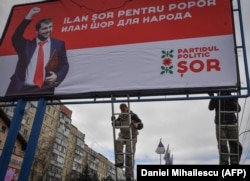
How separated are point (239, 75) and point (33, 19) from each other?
5.14 metres

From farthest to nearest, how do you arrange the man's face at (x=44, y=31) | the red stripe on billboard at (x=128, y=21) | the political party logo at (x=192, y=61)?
1. the man's face at (x=44, y=31)
2. the red stripe on billboard at (x=128, y=21)
3. the political party logo at (x=192, y=61)

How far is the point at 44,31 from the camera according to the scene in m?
7.73

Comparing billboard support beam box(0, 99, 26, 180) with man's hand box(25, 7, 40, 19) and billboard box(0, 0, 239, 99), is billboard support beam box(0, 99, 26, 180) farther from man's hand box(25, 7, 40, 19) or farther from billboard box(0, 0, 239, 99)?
man's hand box(25, 7, 40, 19)

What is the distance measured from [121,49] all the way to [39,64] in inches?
75.1

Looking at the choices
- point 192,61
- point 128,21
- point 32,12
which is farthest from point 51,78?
point 192,61

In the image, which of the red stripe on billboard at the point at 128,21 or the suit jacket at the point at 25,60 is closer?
the red stripe on billboard at the point at 128,21

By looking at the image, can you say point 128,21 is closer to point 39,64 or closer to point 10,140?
point 39,64

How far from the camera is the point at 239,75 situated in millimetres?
5754

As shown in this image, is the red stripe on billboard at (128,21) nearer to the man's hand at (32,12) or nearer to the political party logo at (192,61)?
the man's hand at (32,12)

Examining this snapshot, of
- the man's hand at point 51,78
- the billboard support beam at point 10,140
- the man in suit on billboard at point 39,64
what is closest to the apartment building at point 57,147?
the man in suit on billboard at point 39,64

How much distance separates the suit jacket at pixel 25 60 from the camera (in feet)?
22.9

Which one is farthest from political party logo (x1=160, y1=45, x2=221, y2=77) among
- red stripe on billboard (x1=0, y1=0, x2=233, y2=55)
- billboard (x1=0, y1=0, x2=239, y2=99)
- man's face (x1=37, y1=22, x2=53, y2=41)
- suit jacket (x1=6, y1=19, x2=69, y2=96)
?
man's face (x1=37, y1=22, x2=53, y2=41)

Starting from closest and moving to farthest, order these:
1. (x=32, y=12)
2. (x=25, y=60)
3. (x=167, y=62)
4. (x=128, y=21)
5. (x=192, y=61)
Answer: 1. (x=192, y=61)
2. (x=167, y=62)
3. (x=128, y=21)
4. (x=25, y=60)
5. (x=32, y=12)

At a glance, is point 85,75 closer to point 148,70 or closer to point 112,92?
point 112,92
